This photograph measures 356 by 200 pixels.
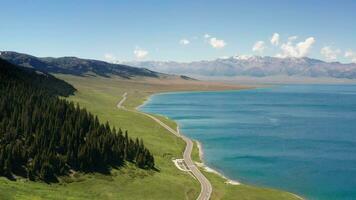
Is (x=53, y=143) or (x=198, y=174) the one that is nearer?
(x=53, y=143)

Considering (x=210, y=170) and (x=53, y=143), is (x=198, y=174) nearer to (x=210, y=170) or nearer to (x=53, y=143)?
(x=210, y=170)

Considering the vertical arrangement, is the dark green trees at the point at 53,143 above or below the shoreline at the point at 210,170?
above

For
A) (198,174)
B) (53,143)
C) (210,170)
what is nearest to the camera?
(53,143)

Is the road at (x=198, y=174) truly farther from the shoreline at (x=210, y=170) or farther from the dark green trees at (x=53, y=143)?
the dark green trees at (x=53, y=143)

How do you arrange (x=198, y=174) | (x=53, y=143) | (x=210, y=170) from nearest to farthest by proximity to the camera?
1. (x=53, y=143)
2. (x=198, y=174)
3. (x=210, y=170)

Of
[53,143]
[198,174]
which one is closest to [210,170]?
[198,174]

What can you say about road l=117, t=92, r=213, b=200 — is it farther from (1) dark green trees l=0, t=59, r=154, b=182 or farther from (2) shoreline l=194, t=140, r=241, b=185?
(1) dark green trees l=0, t=59, r=154, b=182

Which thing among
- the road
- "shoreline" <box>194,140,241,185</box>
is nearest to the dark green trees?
the road

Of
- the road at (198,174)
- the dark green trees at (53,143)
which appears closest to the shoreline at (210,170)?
the road at (198,174)

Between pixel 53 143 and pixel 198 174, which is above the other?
pixel 53 143
